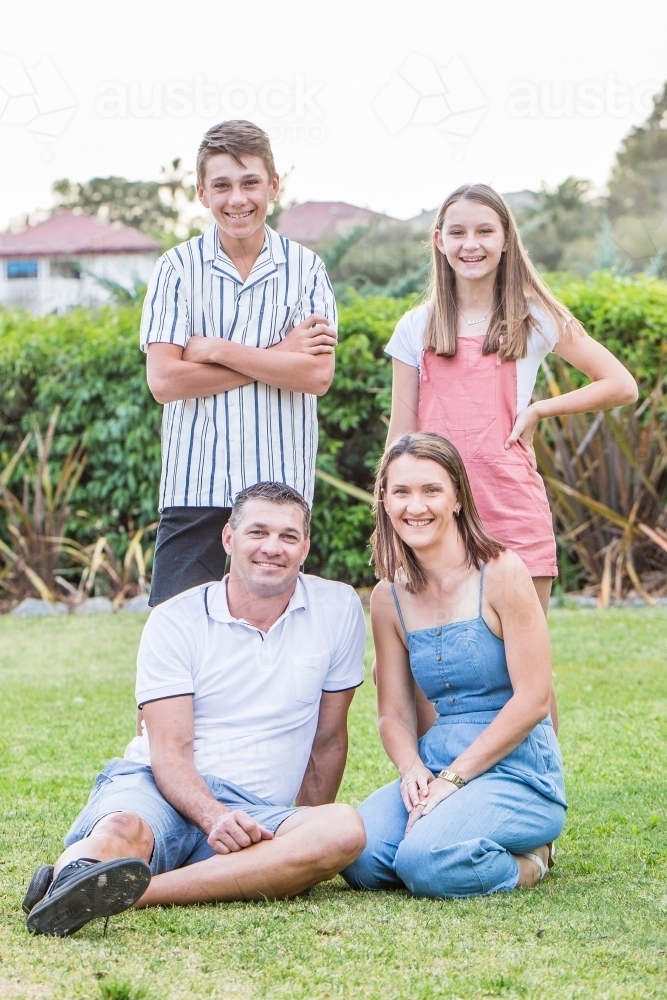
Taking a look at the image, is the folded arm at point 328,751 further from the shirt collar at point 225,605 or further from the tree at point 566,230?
the tree at point 566,230

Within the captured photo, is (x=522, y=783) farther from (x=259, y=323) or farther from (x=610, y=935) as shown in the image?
(x=259, y=323)

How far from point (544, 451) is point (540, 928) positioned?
16.8 ft

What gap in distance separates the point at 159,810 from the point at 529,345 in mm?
1580

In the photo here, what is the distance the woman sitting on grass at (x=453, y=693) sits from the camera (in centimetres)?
298

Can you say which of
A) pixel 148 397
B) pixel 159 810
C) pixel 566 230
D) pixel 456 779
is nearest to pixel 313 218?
pixel 148 397

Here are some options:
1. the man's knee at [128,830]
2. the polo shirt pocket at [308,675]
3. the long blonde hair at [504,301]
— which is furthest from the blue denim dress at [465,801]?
the long blonde hair at [504,301]

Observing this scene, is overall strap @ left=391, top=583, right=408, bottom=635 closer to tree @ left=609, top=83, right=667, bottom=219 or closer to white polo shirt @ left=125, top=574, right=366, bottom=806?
white polo shirt @ left=125, top=574, right=366, bottom=806

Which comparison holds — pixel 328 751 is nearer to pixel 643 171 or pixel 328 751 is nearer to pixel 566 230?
pixel 566 230

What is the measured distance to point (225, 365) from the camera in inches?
134

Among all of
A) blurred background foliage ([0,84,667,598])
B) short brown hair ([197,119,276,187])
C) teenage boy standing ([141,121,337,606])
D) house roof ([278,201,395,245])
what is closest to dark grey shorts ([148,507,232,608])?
teenage boy standing ([141,121,337,606])

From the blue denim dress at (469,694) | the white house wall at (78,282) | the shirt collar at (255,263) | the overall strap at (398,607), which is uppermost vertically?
the white house wall at (78,282)

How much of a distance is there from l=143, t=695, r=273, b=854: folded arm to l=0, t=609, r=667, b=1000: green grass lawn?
164 millimetres

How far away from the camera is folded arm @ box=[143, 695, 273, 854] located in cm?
282

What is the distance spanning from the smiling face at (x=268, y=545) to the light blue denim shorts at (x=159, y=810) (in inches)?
19.9
